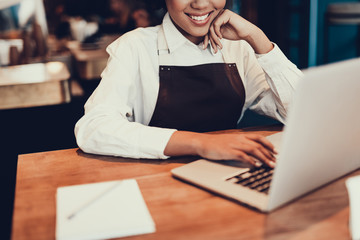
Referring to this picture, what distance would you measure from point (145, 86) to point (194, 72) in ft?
0.62

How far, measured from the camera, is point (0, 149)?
2.84 meters

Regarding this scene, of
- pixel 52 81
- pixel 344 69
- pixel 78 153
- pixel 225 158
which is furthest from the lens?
pixel 52 81

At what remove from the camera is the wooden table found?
715 millimetres

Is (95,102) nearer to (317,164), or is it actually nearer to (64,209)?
(64,209)

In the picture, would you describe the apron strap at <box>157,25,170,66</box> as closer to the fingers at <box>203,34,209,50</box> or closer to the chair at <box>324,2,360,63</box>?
the fingers at <box>203,34,209,50</box>

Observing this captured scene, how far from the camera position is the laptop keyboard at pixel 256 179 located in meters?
0.85

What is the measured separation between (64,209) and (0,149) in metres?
2.29

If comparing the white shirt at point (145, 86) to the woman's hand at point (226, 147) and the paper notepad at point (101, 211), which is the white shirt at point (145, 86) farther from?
the paper notepad at point (101, 211)

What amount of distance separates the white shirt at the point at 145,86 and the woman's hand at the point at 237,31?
0.04m

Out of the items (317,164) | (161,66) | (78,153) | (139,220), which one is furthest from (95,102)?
(317,164)

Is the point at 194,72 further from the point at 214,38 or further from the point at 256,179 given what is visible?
the point at 256,179

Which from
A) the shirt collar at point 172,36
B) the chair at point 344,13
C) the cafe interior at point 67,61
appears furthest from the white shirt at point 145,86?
the chair at point 344,13

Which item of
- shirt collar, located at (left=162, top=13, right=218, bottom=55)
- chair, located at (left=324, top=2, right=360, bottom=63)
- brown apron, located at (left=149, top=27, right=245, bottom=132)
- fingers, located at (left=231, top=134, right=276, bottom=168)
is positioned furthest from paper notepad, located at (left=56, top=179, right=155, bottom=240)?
chair, located at (left=324, top=2, right=360, bottom=63)

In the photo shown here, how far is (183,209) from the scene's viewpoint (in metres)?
0.80
